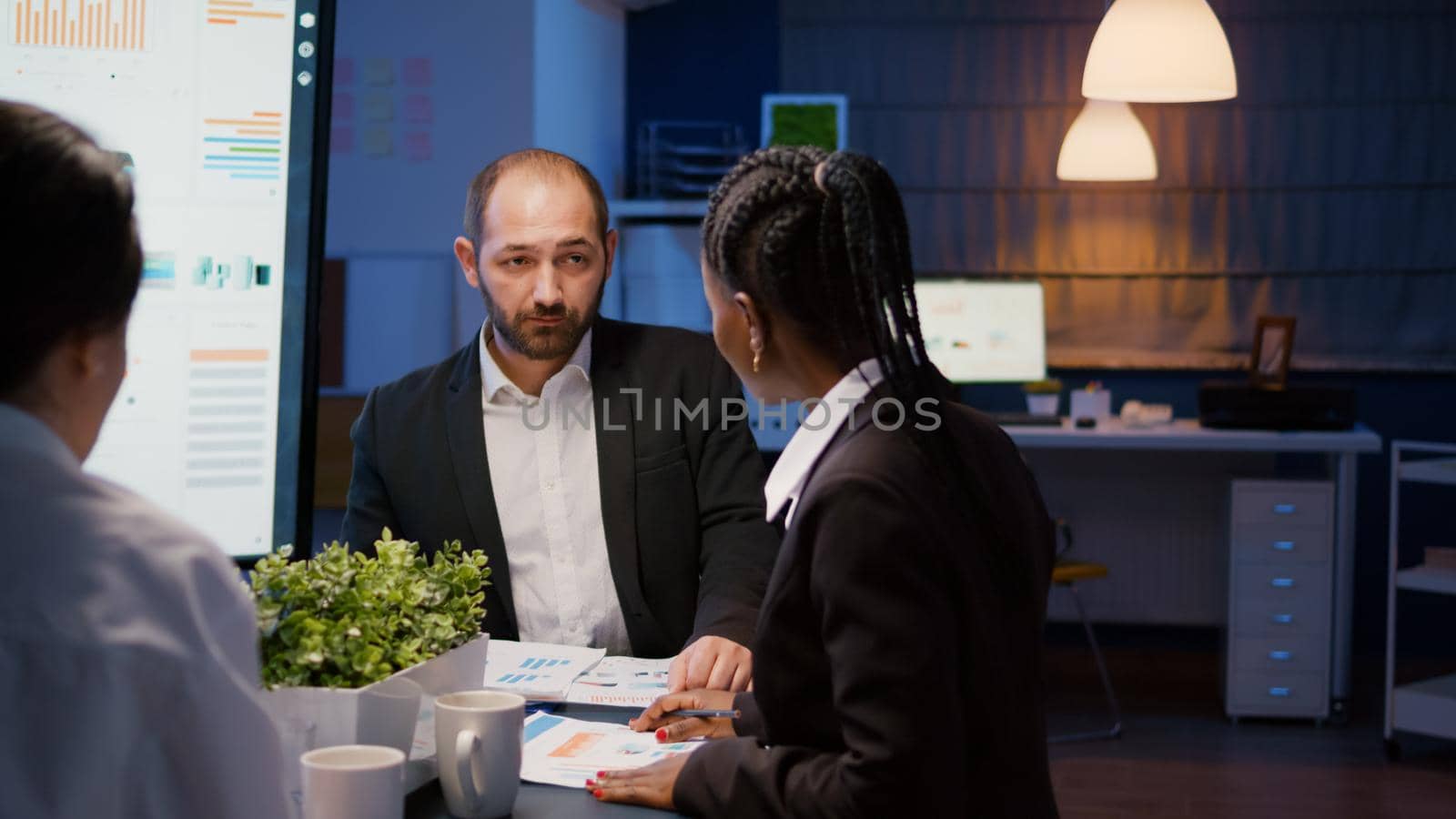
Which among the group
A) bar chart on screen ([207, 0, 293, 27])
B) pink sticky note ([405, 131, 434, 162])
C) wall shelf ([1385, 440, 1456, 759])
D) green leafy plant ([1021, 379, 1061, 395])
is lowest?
wall shelf ([1385, 440, 1456, 759])

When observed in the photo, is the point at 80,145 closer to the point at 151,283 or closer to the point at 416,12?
the point at 151,283

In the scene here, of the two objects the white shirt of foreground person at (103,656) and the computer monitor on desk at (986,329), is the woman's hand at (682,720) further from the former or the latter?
the computer monitor on desk at (986,329)

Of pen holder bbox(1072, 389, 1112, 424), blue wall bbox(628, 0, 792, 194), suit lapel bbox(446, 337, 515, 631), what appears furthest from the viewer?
blue wall bbox(628, 0, 792, 194)

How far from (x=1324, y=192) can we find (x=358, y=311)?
12.1 ft

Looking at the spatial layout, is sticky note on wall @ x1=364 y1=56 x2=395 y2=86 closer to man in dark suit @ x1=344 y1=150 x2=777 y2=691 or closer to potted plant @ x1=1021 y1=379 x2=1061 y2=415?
potted plant @ x1=1021 y1=379 x2=1061 y2=415

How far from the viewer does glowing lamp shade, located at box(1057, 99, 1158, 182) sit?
4988mm

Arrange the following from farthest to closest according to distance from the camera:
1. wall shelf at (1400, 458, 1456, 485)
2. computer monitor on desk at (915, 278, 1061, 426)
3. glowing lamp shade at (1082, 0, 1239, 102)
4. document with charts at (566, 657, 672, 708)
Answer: computer monitor on desk at (915, 278, 1061, 426), wall shelf at (1400, 458, 1456, 485), glowing lamp shade at (1082, 0, 1239, 102), document with charts at (566, 657, 672, 708)

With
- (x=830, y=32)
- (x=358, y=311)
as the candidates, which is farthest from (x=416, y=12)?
(x=830, y=32)

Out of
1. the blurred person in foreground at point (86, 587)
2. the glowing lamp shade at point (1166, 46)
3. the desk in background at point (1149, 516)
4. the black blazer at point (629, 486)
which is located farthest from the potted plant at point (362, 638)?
the desk in background at point (1149, 516)

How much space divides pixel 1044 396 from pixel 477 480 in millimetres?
3450

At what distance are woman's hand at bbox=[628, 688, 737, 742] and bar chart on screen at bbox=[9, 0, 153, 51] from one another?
0.87 m

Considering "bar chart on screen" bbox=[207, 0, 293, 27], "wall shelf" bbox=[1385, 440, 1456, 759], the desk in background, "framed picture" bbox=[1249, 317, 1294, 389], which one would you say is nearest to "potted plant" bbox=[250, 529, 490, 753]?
"bar chart on screen" bbox=[207, 0, 293, 27]

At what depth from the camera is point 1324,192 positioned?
5547mm

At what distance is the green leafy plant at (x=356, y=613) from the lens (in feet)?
3.86
